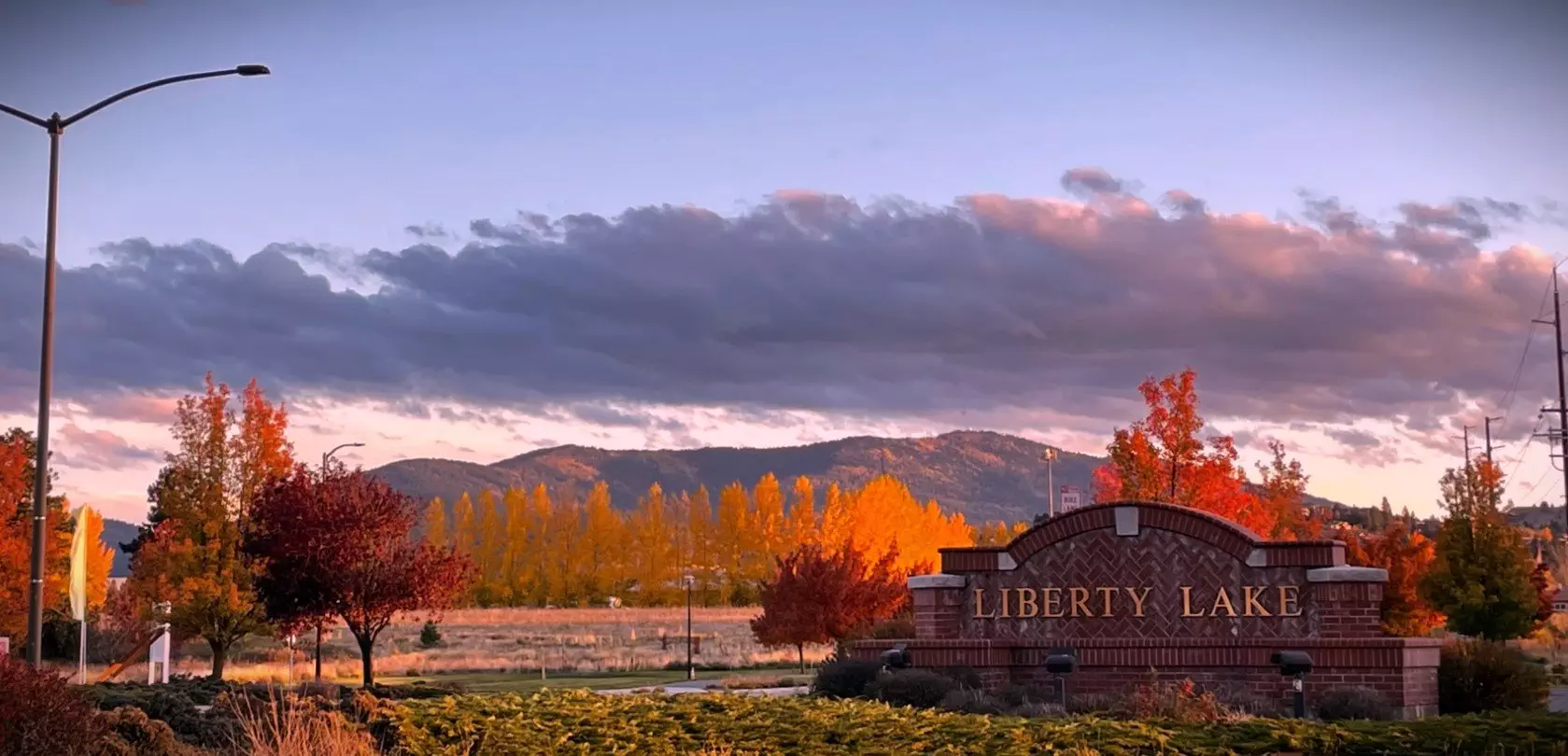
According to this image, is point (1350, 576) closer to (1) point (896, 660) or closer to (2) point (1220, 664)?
(2) point (1220, 664)

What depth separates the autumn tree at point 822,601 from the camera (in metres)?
39.0

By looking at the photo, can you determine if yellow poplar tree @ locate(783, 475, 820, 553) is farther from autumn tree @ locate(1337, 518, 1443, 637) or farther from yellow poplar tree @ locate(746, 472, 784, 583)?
autumn tree @ locate(1337, 518, 1443, 637)

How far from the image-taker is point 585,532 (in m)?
105

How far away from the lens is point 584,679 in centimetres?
4450

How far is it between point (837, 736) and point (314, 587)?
22.1 m

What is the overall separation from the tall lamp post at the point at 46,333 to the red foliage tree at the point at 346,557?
35.8 feet

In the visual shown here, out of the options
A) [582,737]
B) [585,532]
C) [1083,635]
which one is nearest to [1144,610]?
[1083,635]

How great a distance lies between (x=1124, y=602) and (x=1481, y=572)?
26.1 metres

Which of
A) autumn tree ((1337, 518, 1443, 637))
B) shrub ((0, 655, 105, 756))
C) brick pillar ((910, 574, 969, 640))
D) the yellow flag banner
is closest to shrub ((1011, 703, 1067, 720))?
brick pillar ((910, 574, 969, 640))

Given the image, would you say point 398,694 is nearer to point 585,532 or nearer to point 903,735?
point 903,735

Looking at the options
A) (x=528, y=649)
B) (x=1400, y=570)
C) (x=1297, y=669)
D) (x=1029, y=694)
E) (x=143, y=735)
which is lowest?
(x=528, y=649)

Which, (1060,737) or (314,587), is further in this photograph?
(314,587)

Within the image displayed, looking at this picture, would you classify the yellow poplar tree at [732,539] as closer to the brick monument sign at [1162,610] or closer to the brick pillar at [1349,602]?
the brick monument sign at [1162,610]

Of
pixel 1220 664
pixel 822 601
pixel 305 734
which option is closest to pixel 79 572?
pixel 822 601
